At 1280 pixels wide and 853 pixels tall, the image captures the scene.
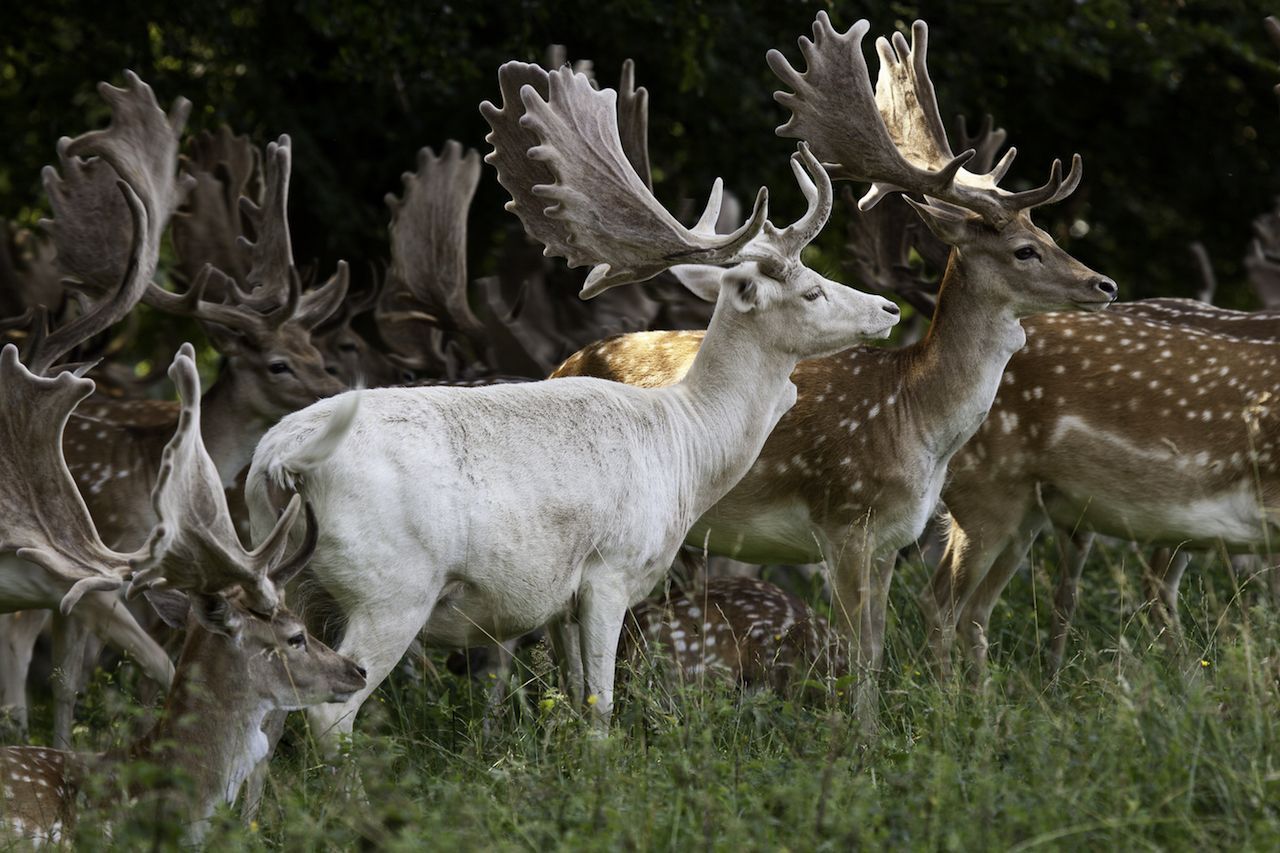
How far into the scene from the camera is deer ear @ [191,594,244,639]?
4.37 metres

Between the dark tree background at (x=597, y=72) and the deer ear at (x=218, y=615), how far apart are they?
438 centimetres

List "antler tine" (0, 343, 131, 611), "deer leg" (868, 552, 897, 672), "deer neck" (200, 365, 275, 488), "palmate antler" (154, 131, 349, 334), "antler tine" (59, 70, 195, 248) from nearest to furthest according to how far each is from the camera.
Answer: "antler tine" (0, 343, 131, 611), "deer leg" (868, 552, 897, 672), "antler tine" (59, 70, 195, 248), "palmate antler" (154, 131, 349, 334), "deer neck" (200, 365, 275, 488)

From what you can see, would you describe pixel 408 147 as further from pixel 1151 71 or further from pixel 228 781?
pixel 228 781

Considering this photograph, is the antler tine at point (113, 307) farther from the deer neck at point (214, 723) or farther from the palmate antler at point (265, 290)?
the deer neck at point (214, 723)

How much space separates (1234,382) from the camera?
6234 mm

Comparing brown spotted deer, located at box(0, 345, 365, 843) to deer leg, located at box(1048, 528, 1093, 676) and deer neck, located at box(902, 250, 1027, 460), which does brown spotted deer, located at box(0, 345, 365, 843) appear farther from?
deer leg, located at box(1048, 528, 1093, 676)

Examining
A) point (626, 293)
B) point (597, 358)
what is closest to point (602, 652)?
point (597, 358)

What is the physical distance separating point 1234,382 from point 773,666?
1.98 meters

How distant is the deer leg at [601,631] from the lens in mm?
4941

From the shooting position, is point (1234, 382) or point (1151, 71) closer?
point (1234, 382)

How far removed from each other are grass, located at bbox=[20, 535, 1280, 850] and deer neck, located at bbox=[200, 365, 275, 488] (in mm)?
2545

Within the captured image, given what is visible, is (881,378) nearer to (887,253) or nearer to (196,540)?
(887,253)

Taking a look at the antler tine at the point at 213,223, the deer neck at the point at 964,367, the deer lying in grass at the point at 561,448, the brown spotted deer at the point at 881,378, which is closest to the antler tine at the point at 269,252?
the antler tine at the point at 213,223

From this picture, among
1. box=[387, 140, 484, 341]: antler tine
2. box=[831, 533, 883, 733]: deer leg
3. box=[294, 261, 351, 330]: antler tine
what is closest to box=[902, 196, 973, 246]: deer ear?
box=[831, 533, 883, 733]: deer leg
